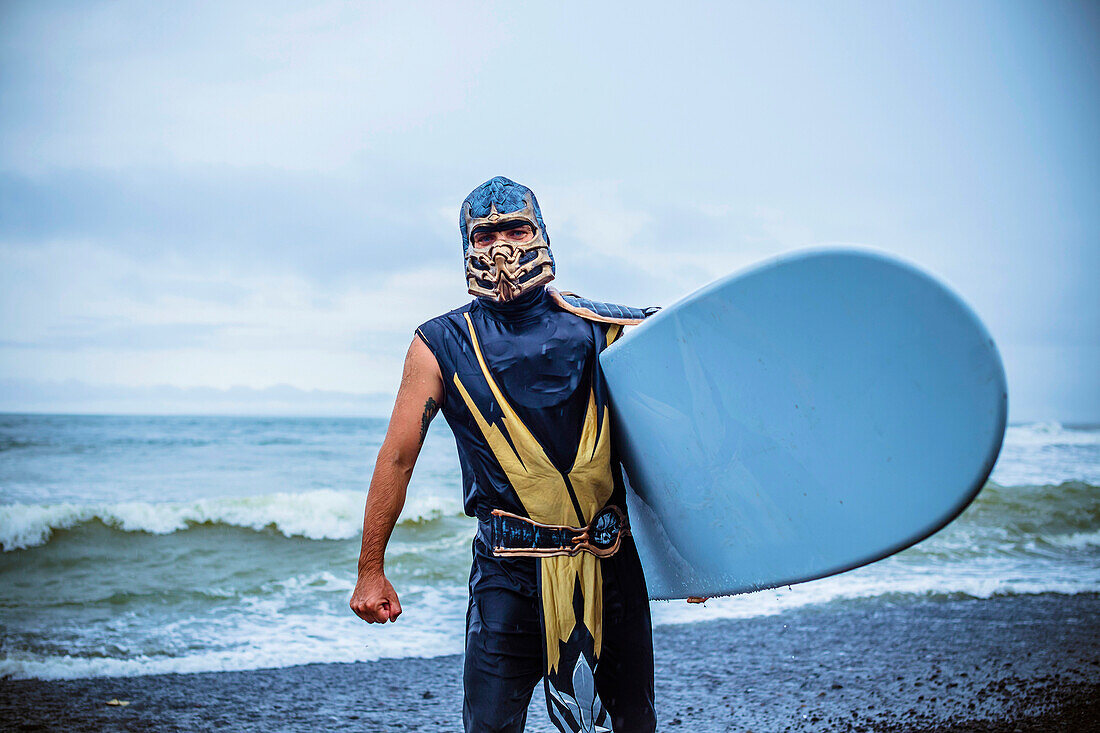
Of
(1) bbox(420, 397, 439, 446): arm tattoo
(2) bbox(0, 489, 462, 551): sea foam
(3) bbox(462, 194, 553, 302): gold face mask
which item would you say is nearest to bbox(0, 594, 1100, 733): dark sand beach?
(1) bbox(420, 397, 439, 446): arm tattoo

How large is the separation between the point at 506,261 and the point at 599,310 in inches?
12.2

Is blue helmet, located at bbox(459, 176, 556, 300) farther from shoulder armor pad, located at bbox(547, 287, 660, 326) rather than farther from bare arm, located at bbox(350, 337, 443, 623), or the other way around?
bare arm, located at bbox(350, 337, 443, 623)

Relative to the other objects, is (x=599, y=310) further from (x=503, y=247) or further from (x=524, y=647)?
(x=524, y=647)

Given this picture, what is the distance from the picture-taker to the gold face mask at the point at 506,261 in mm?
2055

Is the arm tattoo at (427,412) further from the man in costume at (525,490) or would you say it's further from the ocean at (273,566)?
the ocean at (273,566)

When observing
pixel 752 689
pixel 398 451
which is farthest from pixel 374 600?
pixel 752 689

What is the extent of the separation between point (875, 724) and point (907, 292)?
2.90 meters

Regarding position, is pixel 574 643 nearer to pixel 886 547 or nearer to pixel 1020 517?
pixel 886 547

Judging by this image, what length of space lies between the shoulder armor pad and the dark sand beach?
2341mm

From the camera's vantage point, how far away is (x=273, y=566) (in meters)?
7.99

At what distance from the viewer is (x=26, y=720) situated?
3793 mm

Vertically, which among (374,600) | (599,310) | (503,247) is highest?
(503,247)

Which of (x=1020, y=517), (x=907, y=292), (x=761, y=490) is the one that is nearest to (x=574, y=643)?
(x=761, y=490)

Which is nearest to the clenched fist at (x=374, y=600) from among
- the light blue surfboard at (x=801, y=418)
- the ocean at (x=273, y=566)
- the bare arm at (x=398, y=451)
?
the bare arm at (x=398, y=451)
